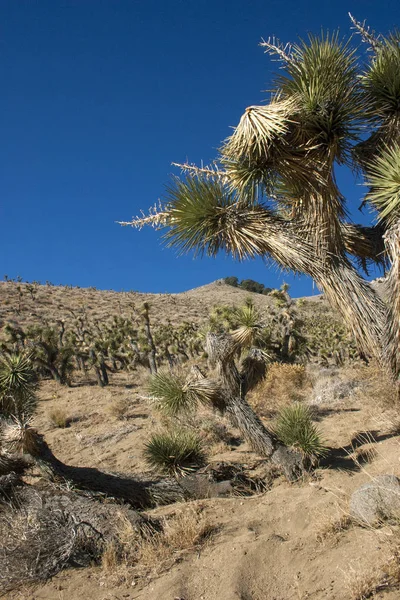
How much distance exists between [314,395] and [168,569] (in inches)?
425

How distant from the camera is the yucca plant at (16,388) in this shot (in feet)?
23.6

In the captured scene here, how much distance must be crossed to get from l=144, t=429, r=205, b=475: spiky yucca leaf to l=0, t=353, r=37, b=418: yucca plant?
2200mm

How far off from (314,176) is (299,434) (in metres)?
4.45

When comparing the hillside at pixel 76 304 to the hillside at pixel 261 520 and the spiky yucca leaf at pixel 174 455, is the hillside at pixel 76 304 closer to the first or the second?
the hillside at pixel 261 520

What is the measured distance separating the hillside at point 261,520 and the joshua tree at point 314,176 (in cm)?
201

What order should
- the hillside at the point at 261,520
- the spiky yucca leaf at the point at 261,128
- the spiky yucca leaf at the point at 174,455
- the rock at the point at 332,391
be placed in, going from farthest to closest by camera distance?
the rock at the point at 332,391, the spiky yucca leaf at the point at 174,455, the spiky yucca leaf at the point at 261,128, the hillside at the point at 261,520

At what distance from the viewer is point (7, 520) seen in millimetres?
5031

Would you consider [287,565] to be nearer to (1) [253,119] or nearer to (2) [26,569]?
(2) [26,569]

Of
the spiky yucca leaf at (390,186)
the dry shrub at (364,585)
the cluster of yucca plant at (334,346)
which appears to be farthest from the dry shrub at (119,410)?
the dry shrub at (364,585)

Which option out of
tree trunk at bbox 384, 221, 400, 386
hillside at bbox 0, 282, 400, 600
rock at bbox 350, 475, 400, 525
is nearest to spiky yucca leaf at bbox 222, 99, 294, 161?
tree trunk at bbox 384, 221, 400, 386

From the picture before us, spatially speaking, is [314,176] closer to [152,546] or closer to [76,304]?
[152,546]

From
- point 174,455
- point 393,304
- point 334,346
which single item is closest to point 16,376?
point 174,455

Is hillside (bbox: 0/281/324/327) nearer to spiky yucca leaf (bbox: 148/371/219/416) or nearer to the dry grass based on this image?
spiky yucca leaf (bbox: 148/371/219/416)

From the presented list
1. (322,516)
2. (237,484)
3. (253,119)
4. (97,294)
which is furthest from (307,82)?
(97,294)
